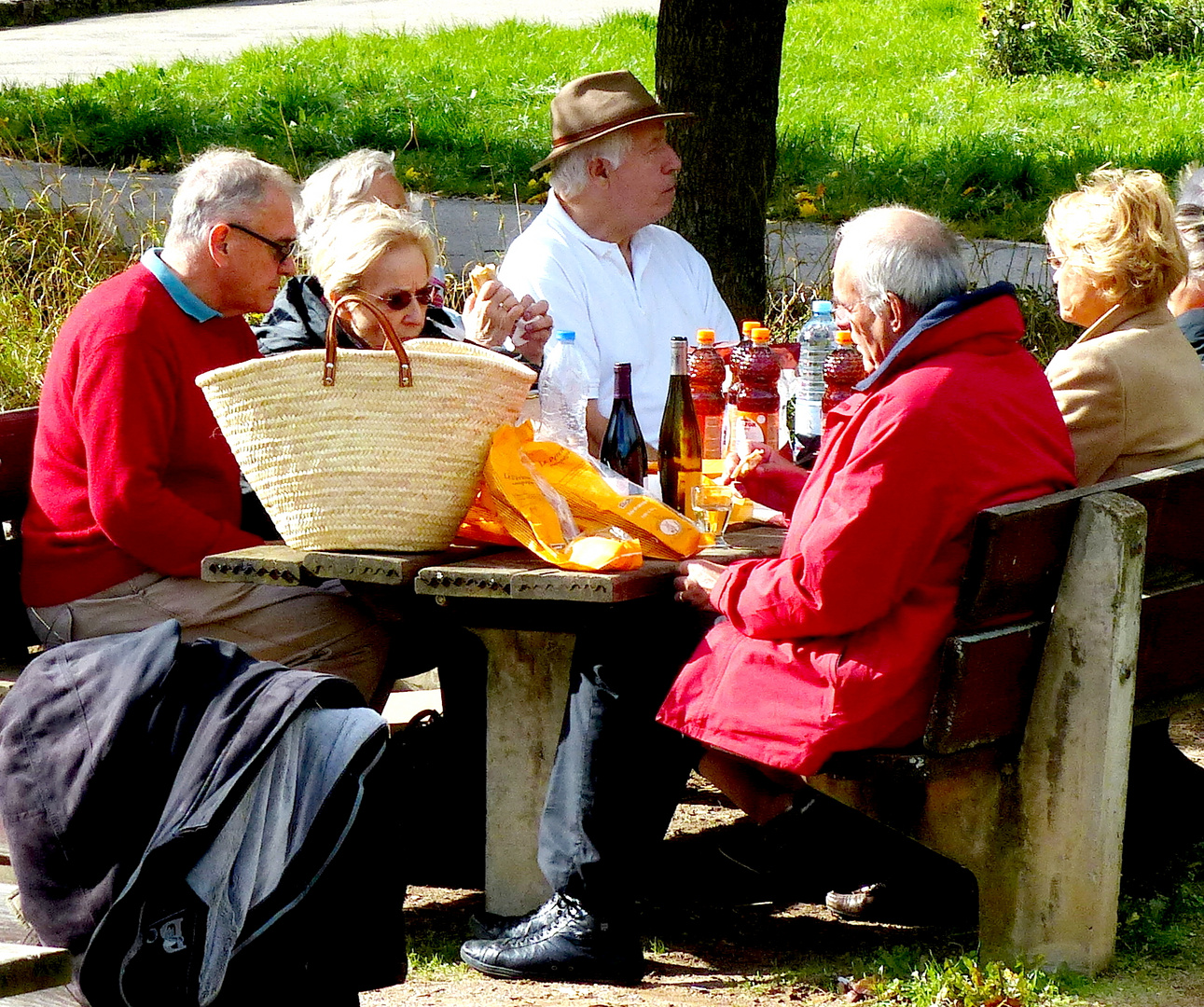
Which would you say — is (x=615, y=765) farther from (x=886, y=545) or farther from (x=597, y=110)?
(x=597, y=110)

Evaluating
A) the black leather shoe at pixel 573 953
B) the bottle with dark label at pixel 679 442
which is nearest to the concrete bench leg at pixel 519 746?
the black leather shoe at pixel 573 953

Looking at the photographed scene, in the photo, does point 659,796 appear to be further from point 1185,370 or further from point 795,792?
point 1185,370

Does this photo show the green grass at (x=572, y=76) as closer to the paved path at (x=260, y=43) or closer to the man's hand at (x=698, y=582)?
the paved path at (x=260, y=43)

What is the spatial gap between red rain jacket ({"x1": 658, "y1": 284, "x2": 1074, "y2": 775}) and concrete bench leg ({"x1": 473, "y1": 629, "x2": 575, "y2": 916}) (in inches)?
21.5

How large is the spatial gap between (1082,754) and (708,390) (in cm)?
131

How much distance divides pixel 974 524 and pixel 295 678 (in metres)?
1.18

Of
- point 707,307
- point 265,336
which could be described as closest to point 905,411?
point 265,336

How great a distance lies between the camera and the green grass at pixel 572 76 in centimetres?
1079

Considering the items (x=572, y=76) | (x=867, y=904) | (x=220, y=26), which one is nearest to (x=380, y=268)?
(x=867, y=904)

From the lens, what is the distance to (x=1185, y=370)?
3.69m

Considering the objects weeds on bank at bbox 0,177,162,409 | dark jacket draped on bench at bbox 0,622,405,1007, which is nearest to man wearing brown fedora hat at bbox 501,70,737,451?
dark jacket draped on bench at bbox 0,622,405,1007

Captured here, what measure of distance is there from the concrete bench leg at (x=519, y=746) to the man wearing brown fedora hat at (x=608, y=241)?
111 centimetres

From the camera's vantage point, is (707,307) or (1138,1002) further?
(707,307)

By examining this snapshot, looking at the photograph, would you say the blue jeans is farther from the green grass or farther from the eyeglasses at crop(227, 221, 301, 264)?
the green grass
